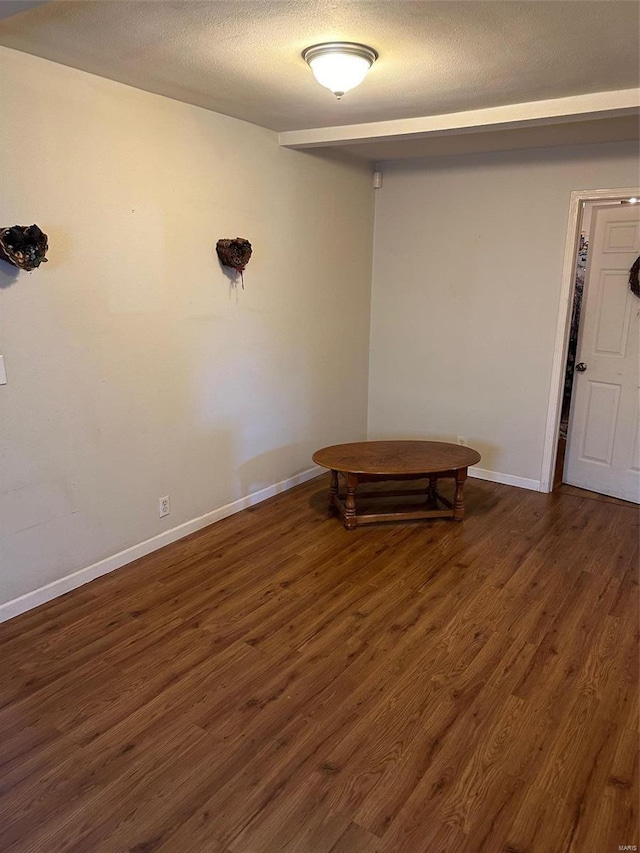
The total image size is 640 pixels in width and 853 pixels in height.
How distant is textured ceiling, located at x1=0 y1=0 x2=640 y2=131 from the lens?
1932mm

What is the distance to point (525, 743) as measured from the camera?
6.72ft

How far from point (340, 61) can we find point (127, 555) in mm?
2582

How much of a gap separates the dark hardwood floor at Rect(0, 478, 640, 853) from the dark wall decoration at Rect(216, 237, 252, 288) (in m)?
1.66

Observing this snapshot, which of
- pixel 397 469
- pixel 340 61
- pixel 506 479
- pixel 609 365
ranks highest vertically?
pixel 340 61

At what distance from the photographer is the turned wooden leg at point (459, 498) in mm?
3791

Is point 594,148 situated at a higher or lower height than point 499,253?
higher

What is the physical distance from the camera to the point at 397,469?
363 centimetres

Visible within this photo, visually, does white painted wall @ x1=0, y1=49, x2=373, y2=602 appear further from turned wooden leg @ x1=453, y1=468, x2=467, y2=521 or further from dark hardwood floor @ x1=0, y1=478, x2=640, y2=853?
turned wooden leg @ x1=453, y1=468, x2=467, y2=521

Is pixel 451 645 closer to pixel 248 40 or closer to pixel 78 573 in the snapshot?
pixel 78 573

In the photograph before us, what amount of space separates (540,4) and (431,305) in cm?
289

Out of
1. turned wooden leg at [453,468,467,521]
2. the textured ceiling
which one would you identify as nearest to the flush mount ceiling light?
the textured ceiling

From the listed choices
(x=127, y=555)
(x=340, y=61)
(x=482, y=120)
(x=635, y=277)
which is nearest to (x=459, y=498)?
(x=635, y=277)

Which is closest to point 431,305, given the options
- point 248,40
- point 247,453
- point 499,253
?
point 499,253

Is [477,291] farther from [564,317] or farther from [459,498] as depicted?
[459,498]
